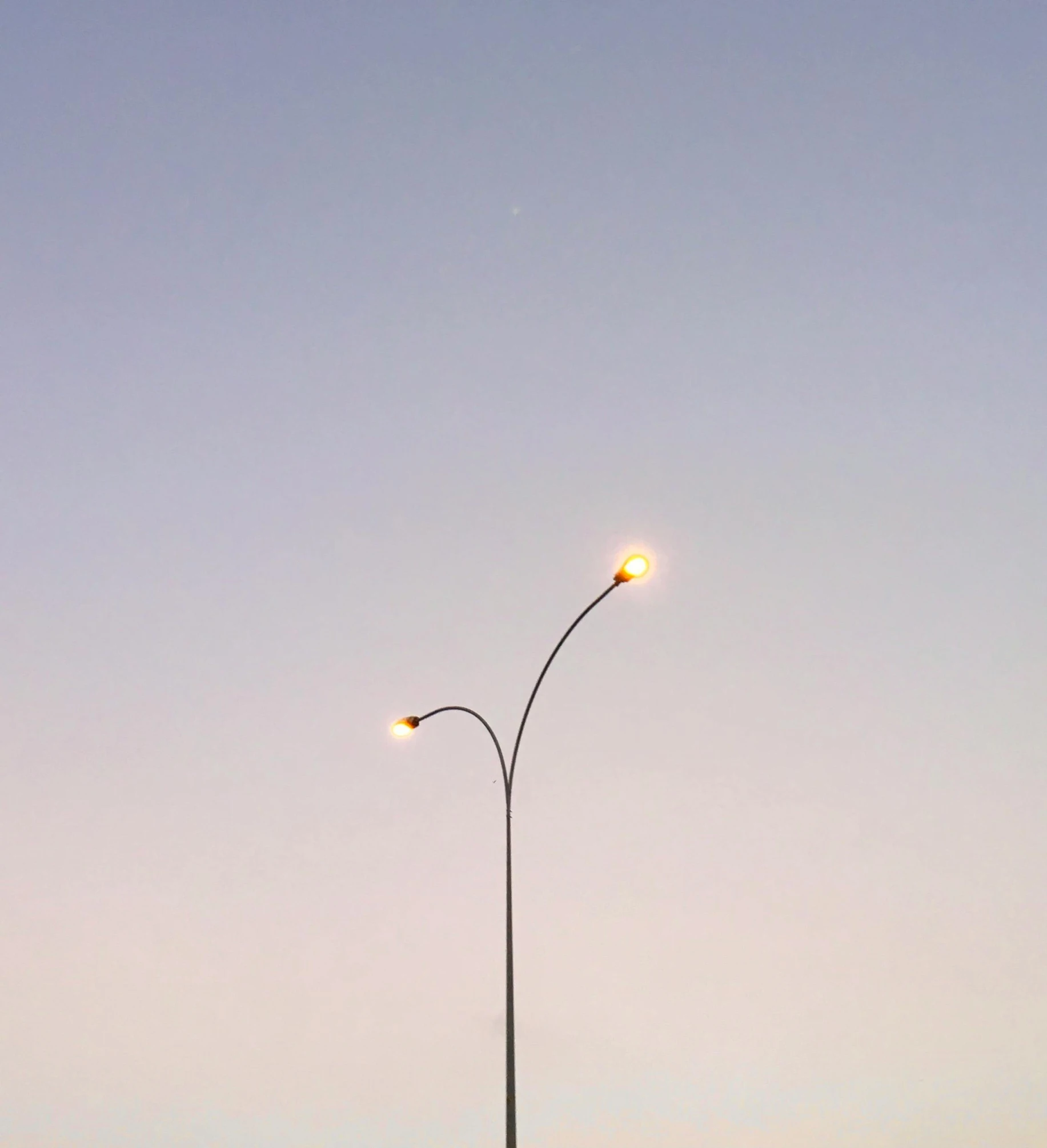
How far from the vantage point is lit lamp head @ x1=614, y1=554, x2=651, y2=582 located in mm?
21156

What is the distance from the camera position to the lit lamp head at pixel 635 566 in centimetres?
2116

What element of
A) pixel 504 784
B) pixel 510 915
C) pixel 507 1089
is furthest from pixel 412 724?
pixel 507 1089

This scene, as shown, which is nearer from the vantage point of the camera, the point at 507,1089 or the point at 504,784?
the point at 507,1089

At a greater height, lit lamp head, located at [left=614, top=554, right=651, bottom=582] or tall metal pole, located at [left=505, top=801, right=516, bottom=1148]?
lit lamp head, located at [left=614, top=554, right=651, bottom=582]

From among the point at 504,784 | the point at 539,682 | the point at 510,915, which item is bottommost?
the point at 510,915

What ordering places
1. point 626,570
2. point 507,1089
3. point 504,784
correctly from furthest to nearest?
point 504,784, point 626,570, point 507,1089

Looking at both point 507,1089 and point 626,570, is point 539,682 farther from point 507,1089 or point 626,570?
point 507,1089

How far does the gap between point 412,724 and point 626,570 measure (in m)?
5.86

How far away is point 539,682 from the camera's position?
964 inches

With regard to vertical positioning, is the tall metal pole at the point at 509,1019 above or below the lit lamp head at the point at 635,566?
below

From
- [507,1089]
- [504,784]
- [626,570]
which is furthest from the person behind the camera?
[504,784]

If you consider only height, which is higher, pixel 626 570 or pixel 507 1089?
pixel 626 570

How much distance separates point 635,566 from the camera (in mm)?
21172

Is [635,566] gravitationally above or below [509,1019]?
above
